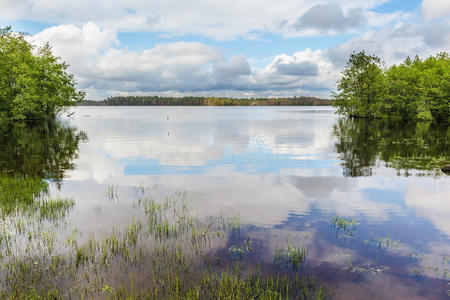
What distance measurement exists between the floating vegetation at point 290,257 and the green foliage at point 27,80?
71.9 m

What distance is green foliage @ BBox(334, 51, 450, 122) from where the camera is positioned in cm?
7532

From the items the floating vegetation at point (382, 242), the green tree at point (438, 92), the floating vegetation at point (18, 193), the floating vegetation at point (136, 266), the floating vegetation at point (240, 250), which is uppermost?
the green tree at point (438, 92)

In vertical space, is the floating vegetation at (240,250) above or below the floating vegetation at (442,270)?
above

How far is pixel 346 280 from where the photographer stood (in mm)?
9211

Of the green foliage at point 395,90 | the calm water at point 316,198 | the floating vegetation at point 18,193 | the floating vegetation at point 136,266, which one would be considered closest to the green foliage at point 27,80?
the calm water at point 316,198

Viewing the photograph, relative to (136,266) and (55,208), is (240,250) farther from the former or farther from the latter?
(55,208)

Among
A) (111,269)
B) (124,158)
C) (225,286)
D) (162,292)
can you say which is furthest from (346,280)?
(124,158)

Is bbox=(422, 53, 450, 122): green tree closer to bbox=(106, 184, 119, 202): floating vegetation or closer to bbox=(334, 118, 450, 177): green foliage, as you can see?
bbox=(334, 118, 450, 177): green foliage

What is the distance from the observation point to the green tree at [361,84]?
317 ft

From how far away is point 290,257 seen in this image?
10.5 meters

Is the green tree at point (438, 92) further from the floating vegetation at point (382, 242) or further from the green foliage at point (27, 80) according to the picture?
the green foliage at point (27, 80)

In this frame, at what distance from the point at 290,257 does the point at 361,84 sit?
10288cm

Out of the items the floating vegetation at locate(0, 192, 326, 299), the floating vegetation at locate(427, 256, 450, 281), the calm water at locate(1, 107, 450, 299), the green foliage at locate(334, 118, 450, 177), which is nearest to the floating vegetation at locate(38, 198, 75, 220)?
the calm water at locate(1, 107, 450, 299)

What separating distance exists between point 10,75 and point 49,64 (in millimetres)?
16342
